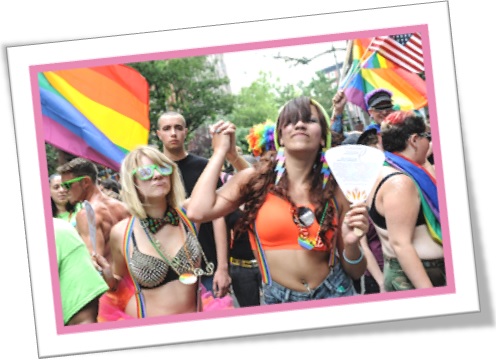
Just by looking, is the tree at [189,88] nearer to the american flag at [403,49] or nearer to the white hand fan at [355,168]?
the white hand fan at [355,168]

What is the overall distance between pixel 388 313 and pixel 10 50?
3.29 metres

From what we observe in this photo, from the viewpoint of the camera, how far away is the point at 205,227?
5859 mm

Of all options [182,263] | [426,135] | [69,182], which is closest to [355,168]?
[426,135]

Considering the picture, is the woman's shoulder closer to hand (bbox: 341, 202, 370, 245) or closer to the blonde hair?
the blonde hair

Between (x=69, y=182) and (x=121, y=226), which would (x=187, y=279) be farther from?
(x=69, y=182)

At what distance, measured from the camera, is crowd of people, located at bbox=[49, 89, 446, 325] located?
18.6ft

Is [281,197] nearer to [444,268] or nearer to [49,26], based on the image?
[444,268]

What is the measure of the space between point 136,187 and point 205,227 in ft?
1.88

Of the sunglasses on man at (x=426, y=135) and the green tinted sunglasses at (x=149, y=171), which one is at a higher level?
the sunglasses on man at (x=426, y=135)

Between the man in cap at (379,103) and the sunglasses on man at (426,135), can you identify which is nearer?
the sunglasses on man at (426,135)

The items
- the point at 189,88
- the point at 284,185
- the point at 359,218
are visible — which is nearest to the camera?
the point at 359,218

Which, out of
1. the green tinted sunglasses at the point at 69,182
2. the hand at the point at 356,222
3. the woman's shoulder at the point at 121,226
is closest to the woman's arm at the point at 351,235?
the hand at the point at 356,222

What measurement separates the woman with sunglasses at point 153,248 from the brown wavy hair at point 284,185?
44 cm

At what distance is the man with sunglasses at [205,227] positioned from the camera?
5840 mm
